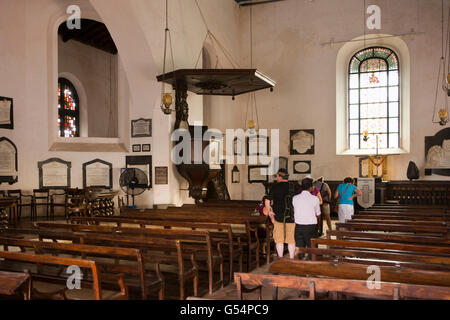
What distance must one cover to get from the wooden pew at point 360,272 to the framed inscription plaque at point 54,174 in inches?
389

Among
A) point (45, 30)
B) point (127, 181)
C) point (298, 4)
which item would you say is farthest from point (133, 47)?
point (298, 4)

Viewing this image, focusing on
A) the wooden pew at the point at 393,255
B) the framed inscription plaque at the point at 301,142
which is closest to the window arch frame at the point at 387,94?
the framed inscription plaque at the point at 301,142

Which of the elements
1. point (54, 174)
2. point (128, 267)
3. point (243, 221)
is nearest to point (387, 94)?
point (243, 221)

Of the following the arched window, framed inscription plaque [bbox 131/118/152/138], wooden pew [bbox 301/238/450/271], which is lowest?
wooden pew [bbox 301/238/450/271]

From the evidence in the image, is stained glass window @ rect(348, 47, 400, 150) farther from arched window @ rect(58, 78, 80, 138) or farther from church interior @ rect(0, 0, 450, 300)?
arched window @ rect(58, 78, 80, 138)

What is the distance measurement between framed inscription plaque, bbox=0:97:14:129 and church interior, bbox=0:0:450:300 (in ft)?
0.13

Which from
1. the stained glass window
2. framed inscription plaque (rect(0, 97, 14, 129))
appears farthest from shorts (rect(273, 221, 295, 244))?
the stained glass window

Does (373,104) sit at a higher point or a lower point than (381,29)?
lower

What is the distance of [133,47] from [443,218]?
849 cm

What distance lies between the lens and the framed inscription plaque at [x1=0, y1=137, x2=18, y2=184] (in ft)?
35.0

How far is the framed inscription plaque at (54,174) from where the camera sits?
37.9 ft

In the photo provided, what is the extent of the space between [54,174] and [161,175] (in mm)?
3170

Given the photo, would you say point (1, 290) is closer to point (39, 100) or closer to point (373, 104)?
point (39, 100)
